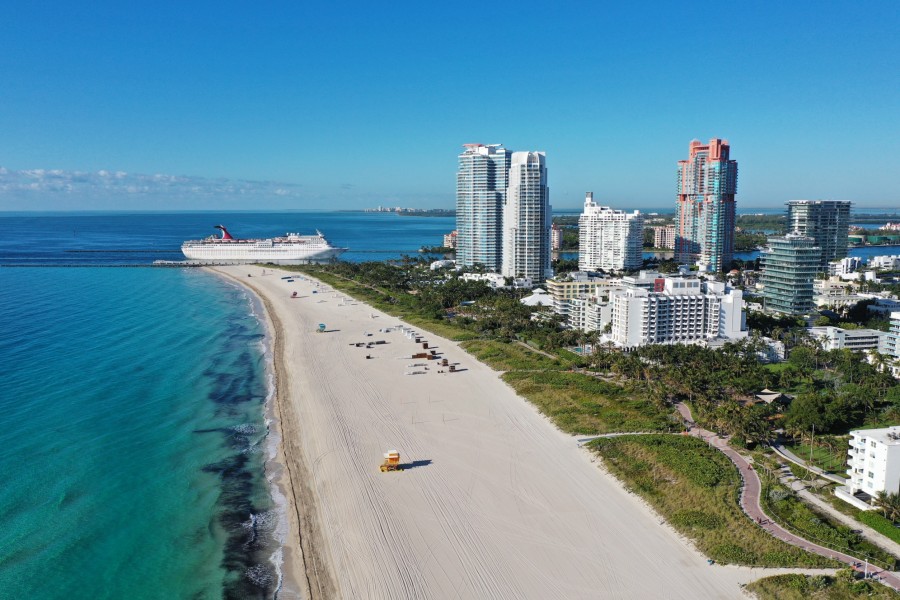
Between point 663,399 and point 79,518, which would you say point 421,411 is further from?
point 79,518

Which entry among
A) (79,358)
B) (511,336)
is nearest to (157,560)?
(79,358)

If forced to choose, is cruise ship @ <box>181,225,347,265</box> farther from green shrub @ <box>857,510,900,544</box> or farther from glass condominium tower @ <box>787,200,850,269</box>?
green shrub @ <box>857,510,900,544</box>

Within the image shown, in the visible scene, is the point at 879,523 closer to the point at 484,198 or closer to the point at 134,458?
the point at 134,458

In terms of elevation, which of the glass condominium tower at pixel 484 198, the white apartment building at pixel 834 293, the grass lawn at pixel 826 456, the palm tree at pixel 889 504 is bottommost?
the grass lawn at pixel 826 456

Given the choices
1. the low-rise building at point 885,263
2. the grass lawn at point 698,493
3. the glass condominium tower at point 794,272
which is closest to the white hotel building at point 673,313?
the glass condominium tower at point 794,272

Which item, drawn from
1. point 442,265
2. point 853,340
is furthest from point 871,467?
point 442,265

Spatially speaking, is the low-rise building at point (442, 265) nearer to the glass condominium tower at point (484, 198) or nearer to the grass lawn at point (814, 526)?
the glass condominium tower at point (484, 198)
